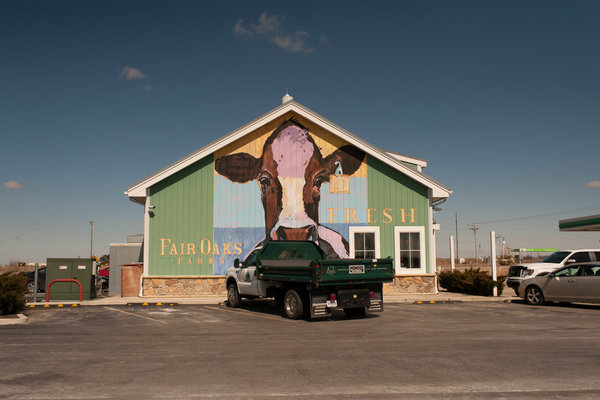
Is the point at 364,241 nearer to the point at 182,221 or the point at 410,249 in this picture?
the point at 410,249

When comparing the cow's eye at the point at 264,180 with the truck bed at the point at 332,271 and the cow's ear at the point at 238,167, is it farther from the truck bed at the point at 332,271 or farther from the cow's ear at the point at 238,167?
the truck bed at the point at 332,271

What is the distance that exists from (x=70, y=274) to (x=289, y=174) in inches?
371

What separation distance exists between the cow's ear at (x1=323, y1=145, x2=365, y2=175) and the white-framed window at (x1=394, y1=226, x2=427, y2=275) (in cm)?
321

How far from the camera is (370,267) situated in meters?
13.9

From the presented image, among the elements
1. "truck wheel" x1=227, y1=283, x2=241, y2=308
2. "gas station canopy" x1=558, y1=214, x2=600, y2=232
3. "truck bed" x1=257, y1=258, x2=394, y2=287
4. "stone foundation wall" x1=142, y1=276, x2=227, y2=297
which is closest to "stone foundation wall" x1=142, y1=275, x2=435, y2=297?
"stone foundation wall" x1=142, y1=276, x2=227, y2=297

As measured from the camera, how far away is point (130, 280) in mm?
21234

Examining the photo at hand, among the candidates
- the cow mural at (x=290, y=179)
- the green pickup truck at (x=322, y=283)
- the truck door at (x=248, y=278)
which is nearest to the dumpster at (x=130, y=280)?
the cow mural at (x=290, y=179)

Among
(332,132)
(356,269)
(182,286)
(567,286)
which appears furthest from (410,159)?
(356,269)

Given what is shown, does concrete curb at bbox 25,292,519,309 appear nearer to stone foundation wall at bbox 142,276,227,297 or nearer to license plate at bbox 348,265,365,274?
stone foundation wall at bbox 142,276,227,297

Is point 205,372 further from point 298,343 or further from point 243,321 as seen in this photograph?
point 243,321

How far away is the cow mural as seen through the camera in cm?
2189

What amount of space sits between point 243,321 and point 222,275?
7.85m

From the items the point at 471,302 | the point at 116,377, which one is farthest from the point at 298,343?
the point at 471,302

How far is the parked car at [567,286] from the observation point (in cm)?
1661
